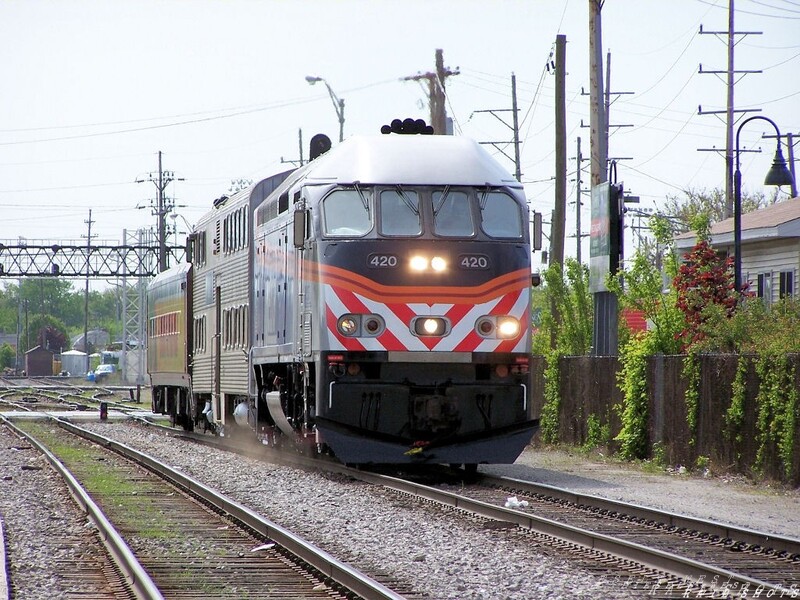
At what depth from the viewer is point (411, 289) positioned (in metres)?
15.1

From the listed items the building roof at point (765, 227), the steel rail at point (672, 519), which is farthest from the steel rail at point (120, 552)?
the building roof at point (765, 227)

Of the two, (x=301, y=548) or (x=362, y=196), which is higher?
(x=362, y=196)

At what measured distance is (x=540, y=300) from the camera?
2914 cm

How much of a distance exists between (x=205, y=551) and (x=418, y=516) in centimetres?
258

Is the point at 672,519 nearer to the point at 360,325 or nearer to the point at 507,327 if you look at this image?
the point at 507,327

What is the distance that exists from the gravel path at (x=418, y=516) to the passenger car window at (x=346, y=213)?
292 centimetres

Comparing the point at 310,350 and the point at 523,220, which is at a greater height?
the point at 523,220

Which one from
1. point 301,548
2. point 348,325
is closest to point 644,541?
point 301,548

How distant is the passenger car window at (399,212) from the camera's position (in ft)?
50.4

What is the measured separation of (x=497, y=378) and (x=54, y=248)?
64.1m

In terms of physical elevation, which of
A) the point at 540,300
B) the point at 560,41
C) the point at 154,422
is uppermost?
the point at 560,41

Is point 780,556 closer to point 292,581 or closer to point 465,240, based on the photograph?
point 292,581

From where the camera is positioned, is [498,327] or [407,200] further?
[407,200]

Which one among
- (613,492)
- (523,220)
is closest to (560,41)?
(523,220)
